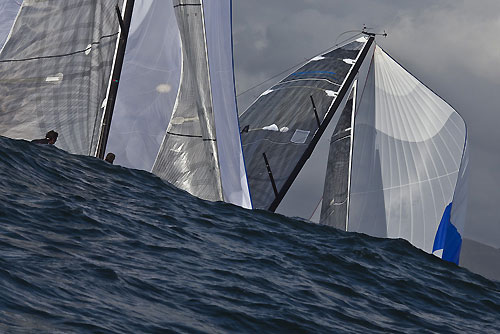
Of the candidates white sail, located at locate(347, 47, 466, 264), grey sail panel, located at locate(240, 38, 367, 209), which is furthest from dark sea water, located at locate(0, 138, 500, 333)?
grey sail panel, located at locate(240, 38, 367, 209)

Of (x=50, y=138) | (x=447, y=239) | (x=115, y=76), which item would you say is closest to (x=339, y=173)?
(x=447, y=239)

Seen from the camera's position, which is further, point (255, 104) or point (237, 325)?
point (255, 104)

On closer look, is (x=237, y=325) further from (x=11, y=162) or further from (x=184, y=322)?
(x=11, y=162)

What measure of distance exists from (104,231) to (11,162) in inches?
115

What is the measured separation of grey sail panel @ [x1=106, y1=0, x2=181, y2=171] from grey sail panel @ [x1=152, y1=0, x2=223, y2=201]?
0.16 metres

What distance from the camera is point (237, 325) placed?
6914 mm

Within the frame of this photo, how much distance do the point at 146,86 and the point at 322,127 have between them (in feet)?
18.4

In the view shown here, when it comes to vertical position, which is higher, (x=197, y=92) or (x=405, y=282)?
(x=197, y=92)

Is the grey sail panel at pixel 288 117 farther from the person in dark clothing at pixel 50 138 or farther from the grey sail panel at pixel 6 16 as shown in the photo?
the grey sail panel at pixel 6 16

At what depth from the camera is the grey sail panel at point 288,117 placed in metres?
19.7

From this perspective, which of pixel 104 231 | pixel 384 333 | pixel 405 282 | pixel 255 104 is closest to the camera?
pixel 384 333

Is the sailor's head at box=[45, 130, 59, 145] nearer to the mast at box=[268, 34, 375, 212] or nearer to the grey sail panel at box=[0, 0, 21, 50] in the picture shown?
the mast at box=[268, 34, 375, 212]

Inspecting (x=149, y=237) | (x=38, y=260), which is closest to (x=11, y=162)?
(x=149, y=237)

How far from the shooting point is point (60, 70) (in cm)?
1486
